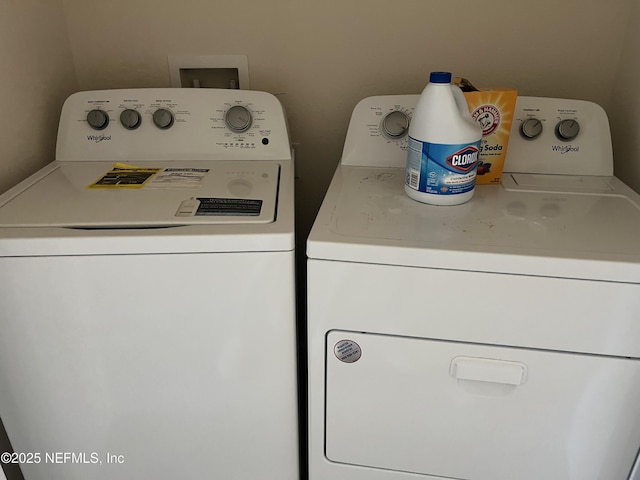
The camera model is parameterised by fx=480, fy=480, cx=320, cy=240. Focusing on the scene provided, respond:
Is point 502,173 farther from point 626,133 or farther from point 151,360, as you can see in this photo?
point 151,360

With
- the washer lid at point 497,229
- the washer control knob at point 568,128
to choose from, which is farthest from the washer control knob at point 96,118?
the washer control knob at point 568,128

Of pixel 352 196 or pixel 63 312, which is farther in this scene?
pixel 352 196

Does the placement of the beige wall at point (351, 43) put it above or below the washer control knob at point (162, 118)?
above

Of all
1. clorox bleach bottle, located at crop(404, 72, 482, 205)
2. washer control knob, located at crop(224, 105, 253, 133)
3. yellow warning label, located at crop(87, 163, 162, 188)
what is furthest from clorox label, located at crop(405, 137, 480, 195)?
yellow warning label, located at crop(87, 163, 162, 188)

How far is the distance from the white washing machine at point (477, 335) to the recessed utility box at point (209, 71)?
59 cm

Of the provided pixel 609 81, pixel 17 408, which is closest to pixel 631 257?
pixel 609 81

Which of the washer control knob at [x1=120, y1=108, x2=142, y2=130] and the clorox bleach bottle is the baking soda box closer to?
the clorox bleach bottle

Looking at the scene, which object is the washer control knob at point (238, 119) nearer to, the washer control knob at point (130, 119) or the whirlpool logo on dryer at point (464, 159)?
the washer control knob at point (130, 119)

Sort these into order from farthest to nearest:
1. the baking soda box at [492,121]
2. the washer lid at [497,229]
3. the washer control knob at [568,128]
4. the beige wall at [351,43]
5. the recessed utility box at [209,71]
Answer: the recessed utility box at [209,71]
the beige wall at [351,43]
the washer control knob at [568,128]
the baking soda box at [492,121]
the washer lid at [497,229]

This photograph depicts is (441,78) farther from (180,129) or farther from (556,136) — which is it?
(180,129)

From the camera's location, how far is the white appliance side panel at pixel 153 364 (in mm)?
871

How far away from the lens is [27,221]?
2.93 feet

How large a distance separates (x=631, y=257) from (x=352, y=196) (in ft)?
1.72

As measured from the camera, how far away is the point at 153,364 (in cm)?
96
